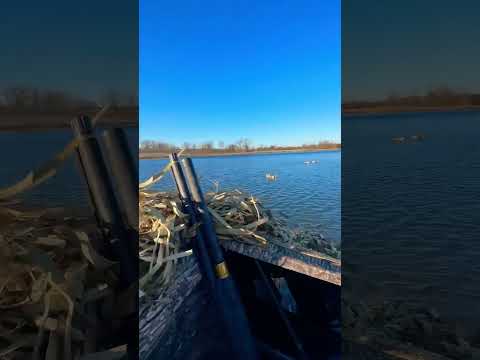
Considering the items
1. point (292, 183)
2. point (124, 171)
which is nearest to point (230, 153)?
point (292, 183)

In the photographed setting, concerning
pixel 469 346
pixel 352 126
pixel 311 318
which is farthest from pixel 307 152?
pixel 469 346

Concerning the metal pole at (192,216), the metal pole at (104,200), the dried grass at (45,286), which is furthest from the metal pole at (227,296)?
the dried grass at (45,286)

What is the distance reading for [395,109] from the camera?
1.50 meters

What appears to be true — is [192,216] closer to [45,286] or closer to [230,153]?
[230,153]

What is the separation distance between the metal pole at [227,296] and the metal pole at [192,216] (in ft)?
0.07

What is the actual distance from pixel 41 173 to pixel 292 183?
109cm

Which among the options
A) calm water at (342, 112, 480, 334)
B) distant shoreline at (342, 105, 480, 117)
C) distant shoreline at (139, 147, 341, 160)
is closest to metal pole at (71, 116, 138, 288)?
distant shoreline at (139, 147, 341, 160)

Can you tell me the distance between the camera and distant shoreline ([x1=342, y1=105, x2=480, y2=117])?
1391mm

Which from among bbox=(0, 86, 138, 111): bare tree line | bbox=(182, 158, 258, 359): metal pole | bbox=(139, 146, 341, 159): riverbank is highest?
bbox=(0, 86, 138, 111): bare tree line

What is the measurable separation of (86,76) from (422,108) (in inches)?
46.7

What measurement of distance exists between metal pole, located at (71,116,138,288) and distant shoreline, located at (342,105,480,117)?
99 cm

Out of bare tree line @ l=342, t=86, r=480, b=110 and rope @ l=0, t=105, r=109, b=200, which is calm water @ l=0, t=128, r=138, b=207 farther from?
bare tree line @ l=342, t=86, r=480, b=110

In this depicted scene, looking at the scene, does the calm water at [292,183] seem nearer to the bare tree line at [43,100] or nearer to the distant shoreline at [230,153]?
the distant shoreline at [230,153]

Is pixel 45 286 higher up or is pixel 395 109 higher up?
pixel 395 109
